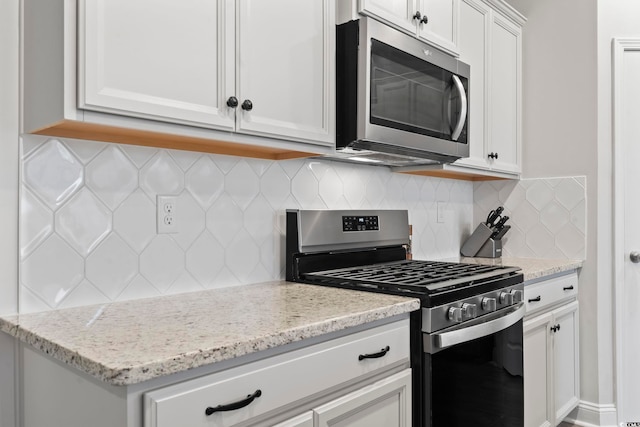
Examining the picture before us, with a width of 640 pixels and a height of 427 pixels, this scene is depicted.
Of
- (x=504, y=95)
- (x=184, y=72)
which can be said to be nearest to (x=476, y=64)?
(x=504, y=95)

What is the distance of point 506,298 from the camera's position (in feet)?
6.26

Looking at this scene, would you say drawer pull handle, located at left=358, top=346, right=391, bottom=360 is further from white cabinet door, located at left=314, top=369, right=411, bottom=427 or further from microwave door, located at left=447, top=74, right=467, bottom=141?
microwave door, located at left=447, top=74, right=467, bottom=141

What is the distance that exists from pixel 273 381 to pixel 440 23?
5.73ft

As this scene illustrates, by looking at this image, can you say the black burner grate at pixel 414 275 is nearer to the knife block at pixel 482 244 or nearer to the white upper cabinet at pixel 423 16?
the knife block at pixel 482 244

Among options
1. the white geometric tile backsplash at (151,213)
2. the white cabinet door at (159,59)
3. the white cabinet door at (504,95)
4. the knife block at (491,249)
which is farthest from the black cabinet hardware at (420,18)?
the knife block at (491,249)

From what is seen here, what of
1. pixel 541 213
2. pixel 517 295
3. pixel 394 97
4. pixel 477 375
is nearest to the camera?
pixel 477 375

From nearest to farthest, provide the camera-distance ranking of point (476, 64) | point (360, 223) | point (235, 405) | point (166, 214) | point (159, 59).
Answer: point (235, 405) < point (159, 59) < point (166, 214) < point (360, 223) < point (476, 64)

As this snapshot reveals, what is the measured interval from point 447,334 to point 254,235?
0.76 m

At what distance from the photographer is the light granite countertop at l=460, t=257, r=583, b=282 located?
2280 millimetres

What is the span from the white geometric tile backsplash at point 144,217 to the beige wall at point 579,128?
1.43 m

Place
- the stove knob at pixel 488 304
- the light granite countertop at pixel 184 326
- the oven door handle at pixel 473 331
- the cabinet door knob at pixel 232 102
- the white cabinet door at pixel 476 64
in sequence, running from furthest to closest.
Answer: the white cabinet door at pixel 476 64
the stove knob at pixel 488 304
the oven door handle at pixel 473 331
the cabinet door knob at pixel 232 102
the light granite countertop at pixel 184 326

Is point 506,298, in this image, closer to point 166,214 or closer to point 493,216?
point 493,216

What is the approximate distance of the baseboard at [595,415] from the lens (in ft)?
8.79

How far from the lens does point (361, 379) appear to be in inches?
53.1
